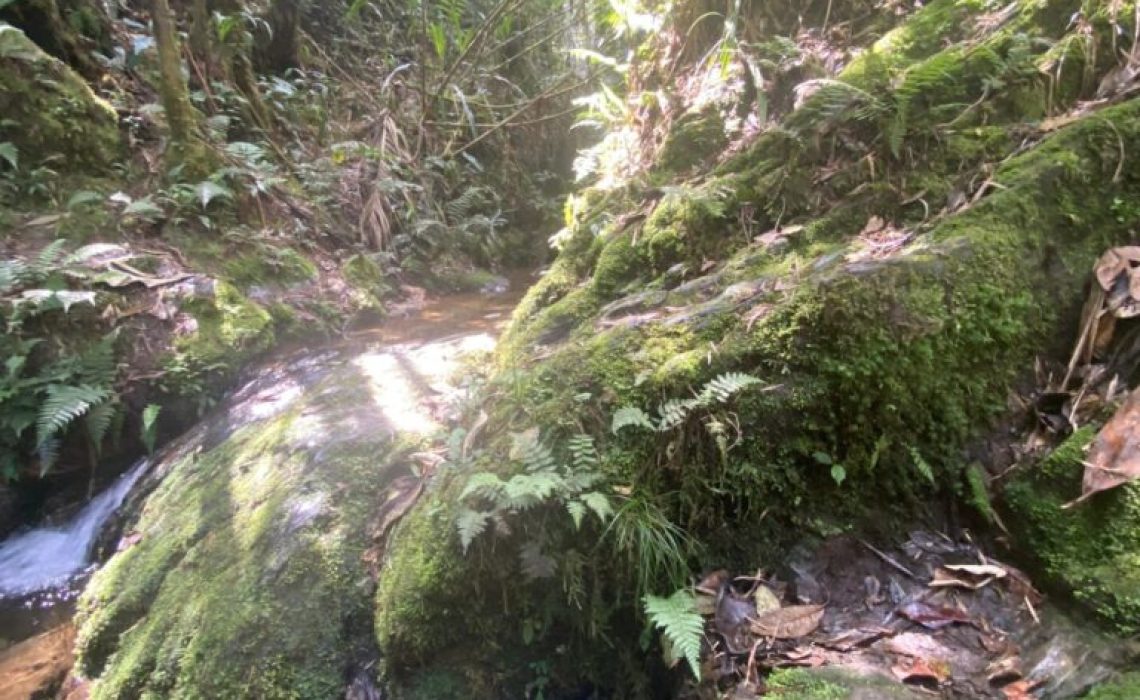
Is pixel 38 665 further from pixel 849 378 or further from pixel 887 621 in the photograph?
pixel 849 378

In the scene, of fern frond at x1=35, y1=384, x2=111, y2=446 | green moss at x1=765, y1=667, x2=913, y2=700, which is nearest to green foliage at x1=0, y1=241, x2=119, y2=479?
fern frond at x1=35, y1=384, x2=111, y2=446

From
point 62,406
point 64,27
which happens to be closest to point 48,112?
point 64,27

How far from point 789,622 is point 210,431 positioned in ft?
14.8

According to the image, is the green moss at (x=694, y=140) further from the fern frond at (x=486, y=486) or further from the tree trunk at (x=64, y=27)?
the tree trunk at (x=64, y=27)

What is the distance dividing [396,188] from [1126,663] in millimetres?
8801

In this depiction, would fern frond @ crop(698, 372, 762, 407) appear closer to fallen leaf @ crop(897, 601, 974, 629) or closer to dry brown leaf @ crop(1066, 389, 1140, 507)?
fallen leaf @ crop(897, 601, 974, 629)

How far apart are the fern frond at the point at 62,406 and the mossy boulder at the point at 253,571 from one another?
2.39 feet

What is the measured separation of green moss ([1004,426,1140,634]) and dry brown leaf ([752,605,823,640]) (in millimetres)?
730

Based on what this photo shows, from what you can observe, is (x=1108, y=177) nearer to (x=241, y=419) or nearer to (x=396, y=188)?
(x=241, y=419)

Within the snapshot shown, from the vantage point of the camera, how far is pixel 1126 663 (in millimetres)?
1647

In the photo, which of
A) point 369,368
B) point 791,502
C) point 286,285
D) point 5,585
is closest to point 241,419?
point 369,368

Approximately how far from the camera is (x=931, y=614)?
199cm

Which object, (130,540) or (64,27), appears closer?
(130,540)

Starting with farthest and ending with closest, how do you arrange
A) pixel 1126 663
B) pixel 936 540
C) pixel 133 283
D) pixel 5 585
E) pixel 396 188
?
pixel 396 188
pixel 133 283
pixel 5 585
pixel 936 540
pixel 1126 663
